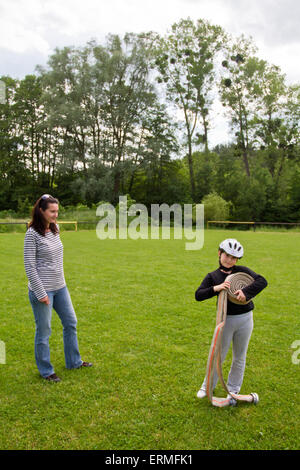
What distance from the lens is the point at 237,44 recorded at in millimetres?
37656

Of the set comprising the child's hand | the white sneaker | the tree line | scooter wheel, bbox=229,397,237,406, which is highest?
the tree line

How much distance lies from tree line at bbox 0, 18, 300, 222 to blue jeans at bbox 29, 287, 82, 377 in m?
29.2

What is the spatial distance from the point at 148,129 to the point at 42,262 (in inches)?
1458

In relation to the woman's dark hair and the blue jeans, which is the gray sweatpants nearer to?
the blue jeans

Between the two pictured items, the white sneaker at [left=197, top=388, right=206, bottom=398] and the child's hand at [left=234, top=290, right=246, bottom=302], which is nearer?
the child's hand at [left=234, top=290, right=246, bottom=302]

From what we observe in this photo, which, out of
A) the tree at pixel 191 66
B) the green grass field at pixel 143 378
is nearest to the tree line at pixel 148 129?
the tree at pixel 191 66

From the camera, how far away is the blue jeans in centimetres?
350

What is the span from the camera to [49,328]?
3607 mm

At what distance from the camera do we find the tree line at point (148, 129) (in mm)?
33750

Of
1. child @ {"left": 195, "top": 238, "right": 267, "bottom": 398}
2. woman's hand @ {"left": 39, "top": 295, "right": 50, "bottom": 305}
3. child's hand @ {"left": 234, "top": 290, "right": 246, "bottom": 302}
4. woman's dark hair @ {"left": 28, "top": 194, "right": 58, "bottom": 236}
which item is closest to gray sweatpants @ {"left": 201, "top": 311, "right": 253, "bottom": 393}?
child @ {"left": 195, "top": 238, "right": 267, "bottom": 398}

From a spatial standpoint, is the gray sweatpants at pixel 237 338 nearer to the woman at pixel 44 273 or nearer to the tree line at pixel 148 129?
the woman at pixel 44 273

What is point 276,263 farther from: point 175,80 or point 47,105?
point 175,80

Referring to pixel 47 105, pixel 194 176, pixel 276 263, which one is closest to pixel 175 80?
pixel 194 176

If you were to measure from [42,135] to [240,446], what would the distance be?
41905mm
